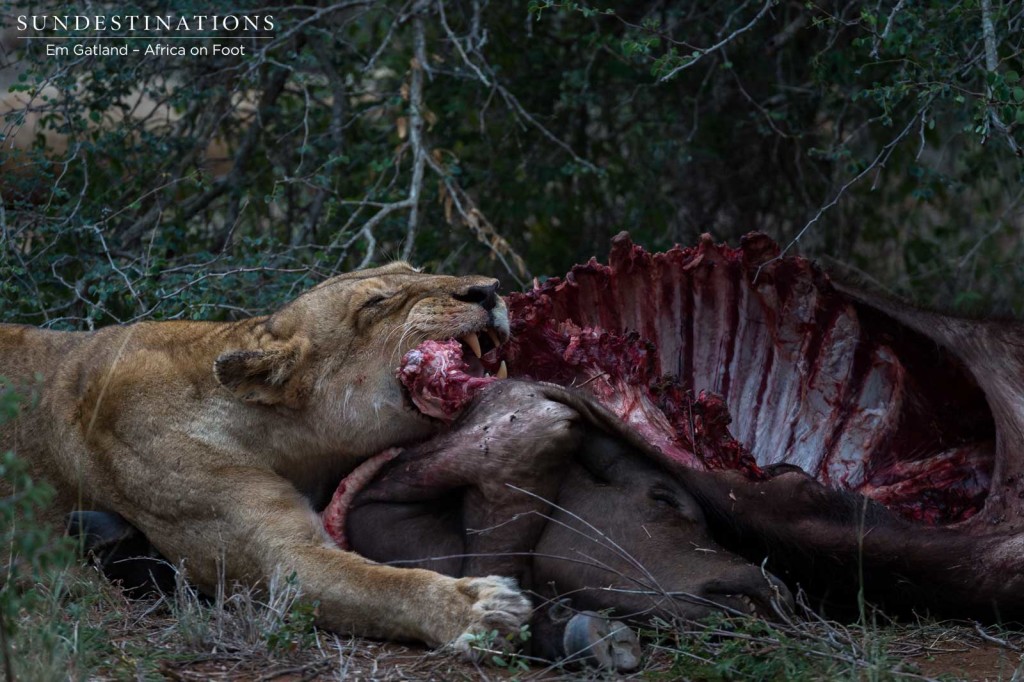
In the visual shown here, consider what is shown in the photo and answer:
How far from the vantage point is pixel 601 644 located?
9.14ft

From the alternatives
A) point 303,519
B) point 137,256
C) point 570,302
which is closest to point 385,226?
point 137,256

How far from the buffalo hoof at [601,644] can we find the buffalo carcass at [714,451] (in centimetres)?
13

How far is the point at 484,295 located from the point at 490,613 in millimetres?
945

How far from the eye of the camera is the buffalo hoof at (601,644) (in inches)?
109

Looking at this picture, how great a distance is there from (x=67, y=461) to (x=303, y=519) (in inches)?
30.9

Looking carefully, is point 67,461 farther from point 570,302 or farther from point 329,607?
point 570,302

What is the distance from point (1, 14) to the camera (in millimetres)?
5340

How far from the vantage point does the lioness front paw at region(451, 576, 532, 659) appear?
113 inches

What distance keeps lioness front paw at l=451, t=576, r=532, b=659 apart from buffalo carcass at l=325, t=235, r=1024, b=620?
0.12m

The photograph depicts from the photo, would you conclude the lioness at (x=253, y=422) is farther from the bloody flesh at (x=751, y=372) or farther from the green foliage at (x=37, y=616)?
the green foliage at (x=37, y=616)

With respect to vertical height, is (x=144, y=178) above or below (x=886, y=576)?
above

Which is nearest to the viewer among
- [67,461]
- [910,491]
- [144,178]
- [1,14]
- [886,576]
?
[886,576]

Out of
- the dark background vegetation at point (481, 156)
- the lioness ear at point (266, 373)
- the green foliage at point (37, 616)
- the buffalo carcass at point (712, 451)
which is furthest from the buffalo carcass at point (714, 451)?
the dark background vegetation at point (481, 156)

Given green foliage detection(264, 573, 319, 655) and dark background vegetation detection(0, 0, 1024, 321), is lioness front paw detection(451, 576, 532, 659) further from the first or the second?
dark background vegetation detection(0, 0, 1024, 321)
